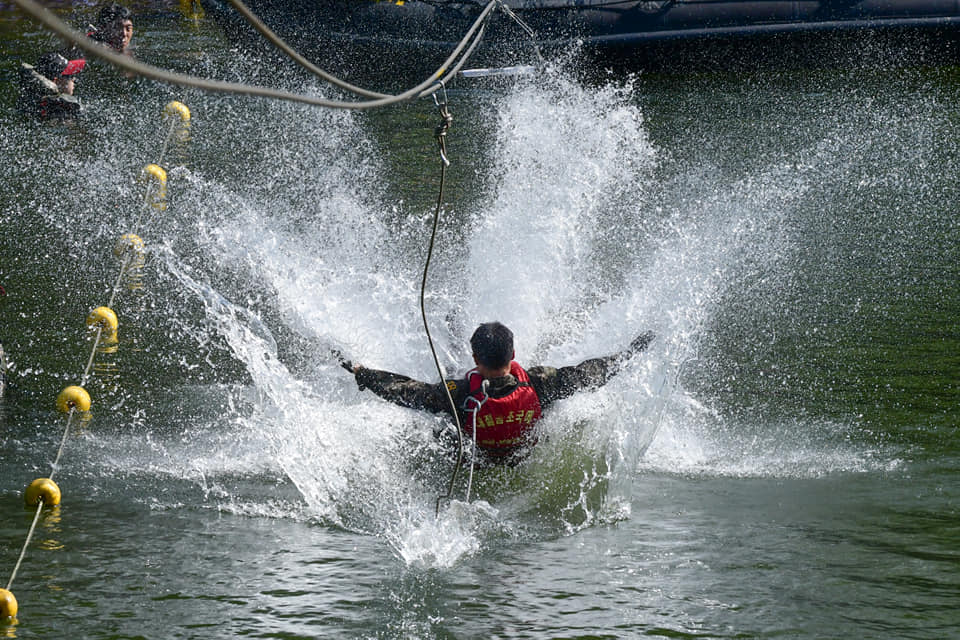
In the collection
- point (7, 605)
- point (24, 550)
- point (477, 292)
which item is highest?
point (477, 292)

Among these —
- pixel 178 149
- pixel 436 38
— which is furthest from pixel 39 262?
pixel 436 38

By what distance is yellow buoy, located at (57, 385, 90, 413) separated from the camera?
6488 millimetres

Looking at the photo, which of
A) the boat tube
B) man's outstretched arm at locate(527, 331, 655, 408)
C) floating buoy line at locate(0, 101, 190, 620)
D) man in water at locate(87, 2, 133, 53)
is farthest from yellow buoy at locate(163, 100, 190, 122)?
man's outstretched arm at locate(527, 331, 655, 408)

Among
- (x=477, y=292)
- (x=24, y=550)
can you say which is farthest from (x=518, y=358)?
(x=24, y=550)

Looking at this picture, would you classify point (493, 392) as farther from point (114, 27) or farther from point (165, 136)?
point (165, 136)

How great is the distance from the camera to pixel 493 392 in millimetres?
5414

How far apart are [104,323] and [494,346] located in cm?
369

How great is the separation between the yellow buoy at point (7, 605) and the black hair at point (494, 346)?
7.65ft

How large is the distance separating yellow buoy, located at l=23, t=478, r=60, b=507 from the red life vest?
208 centimetres

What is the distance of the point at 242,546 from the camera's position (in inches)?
199

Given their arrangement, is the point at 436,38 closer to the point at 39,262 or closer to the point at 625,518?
the point at 39,262

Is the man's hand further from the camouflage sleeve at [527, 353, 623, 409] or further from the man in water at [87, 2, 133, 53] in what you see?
the man in water at [87, 2, 133, 53]

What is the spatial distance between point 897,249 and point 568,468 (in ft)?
14.4

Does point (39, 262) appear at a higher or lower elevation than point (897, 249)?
lower
